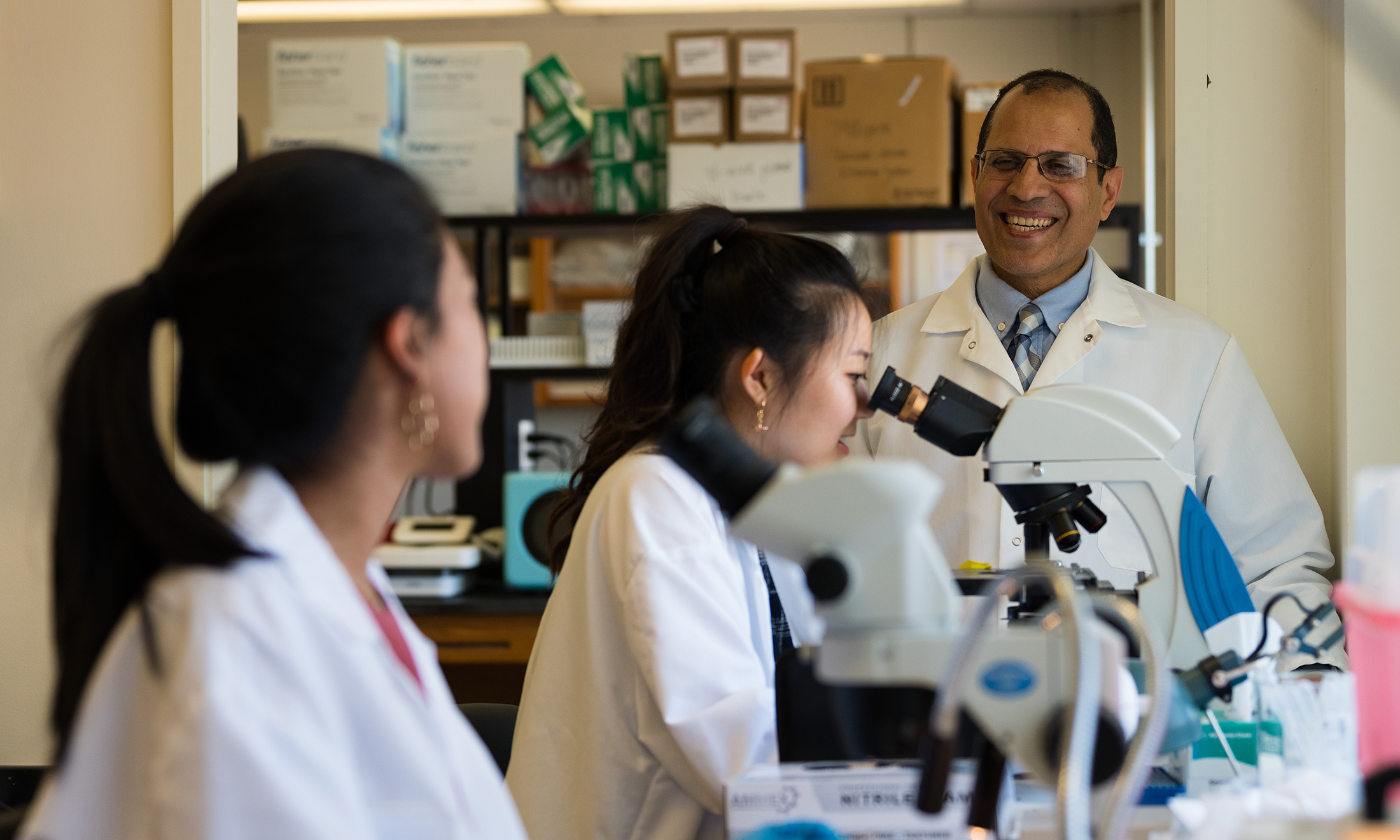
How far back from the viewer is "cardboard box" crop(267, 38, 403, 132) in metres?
3.38

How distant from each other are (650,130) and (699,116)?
0.64 ft

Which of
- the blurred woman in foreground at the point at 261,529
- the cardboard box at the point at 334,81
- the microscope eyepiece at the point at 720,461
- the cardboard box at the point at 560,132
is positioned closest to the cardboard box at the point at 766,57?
the cardboard box at the point at 560,132

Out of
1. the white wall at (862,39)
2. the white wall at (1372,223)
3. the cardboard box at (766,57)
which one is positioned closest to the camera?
the white wall at (1372,223)

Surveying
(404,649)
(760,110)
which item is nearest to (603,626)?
(404,649)

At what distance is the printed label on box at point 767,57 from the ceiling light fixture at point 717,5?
2.71ft

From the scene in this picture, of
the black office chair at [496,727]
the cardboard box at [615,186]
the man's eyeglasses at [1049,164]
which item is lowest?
the black office chair at [496,727]

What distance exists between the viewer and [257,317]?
751mm

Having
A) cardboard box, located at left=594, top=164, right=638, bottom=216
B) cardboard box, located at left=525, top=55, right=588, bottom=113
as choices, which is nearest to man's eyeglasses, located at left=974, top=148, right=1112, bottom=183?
cardboard box, located at left=594, top=164, right=638, bottom=216

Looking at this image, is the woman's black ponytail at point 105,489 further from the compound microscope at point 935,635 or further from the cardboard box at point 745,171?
the cardboard box at point 745,171

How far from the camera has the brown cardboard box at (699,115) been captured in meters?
3.34

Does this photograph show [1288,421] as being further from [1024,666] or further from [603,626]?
[1024,666]

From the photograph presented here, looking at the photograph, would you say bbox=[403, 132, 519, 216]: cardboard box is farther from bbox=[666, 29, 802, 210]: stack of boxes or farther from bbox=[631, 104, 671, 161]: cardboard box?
bbox=[666, 29, 802, 210]: stack of boxes

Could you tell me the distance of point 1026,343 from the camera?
2.08 metres

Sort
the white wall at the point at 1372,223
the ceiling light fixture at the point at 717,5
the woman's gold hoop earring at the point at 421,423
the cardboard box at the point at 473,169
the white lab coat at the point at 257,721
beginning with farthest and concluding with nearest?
1. the ceiling light fixture at the point at 717,5
2. the cardboard box at the point at 473,169
3. the white wall at the point at 1372,223
4. the woman's gold hoop earring at the point at 421,423
5. the white lab coat at the point at 257,721
